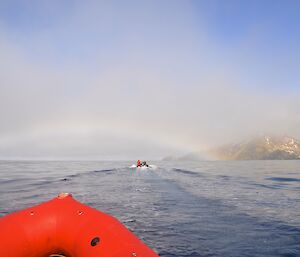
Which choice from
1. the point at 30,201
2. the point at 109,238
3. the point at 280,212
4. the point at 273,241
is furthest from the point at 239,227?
the point at 30,201

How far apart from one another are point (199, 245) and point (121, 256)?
6.82m

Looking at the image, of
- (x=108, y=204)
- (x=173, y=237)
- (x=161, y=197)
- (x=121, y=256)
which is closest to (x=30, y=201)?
(x=108, y=204)

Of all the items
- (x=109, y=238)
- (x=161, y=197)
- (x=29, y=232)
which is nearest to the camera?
(x=109, y=238)

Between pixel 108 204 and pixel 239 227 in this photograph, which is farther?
pixel 108 204

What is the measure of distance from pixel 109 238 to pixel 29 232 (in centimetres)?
224

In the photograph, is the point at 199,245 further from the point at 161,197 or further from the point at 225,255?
the point at 161,197

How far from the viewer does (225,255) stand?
1114 cm

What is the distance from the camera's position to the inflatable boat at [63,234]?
6.99 m

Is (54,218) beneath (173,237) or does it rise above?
above

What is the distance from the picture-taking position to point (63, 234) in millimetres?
8031

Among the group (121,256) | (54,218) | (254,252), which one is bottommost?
(254,252)

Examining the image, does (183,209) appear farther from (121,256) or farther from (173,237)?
(121,256)

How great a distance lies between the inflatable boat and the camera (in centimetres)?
699

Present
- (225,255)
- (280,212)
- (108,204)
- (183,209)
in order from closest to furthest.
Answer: (225,255) → (280,212) → (183,209) → (108,204)
